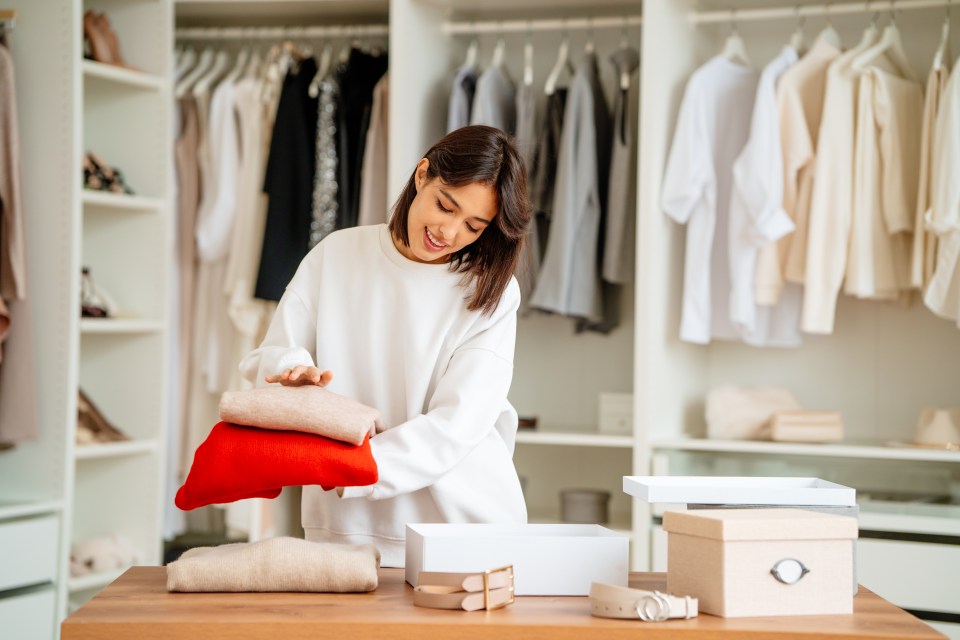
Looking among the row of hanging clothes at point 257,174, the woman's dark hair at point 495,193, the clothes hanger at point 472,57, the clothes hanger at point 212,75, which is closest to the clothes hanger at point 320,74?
the row of hanging clothes at point 257,174

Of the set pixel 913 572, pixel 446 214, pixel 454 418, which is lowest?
pixel 913 572

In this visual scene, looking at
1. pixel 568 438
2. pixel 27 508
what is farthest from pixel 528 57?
pixel 27 508

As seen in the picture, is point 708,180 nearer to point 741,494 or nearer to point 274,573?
point 741,494

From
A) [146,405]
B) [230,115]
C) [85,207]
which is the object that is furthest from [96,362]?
[230,115]

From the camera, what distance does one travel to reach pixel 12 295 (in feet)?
10.3

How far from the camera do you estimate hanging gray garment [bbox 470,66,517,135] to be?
356 centimetres

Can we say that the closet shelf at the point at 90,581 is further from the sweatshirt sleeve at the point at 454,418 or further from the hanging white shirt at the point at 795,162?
the hanging white shirt at the point at 795,162

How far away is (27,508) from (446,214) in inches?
78.4

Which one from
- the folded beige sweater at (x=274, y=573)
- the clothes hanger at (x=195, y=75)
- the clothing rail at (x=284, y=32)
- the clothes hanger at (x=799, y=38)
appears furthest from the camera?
the clothes hanger at (x=195, y=75)

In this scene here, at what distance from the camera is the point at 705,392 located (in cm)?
384

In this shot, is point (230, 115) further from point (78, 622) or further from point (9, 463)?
point (78, 622)

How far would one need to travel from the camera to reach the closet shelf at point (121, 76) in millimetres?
3418

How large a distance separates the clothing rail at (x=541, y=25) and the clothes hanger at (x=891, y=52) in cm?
72

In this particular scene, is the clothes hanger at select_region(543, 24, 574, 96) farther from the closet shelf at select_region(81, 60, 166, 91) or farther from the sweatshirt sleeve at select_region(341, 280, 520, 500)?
the sweatshirt sleeve at select_region(341, 280, 520, 500)
